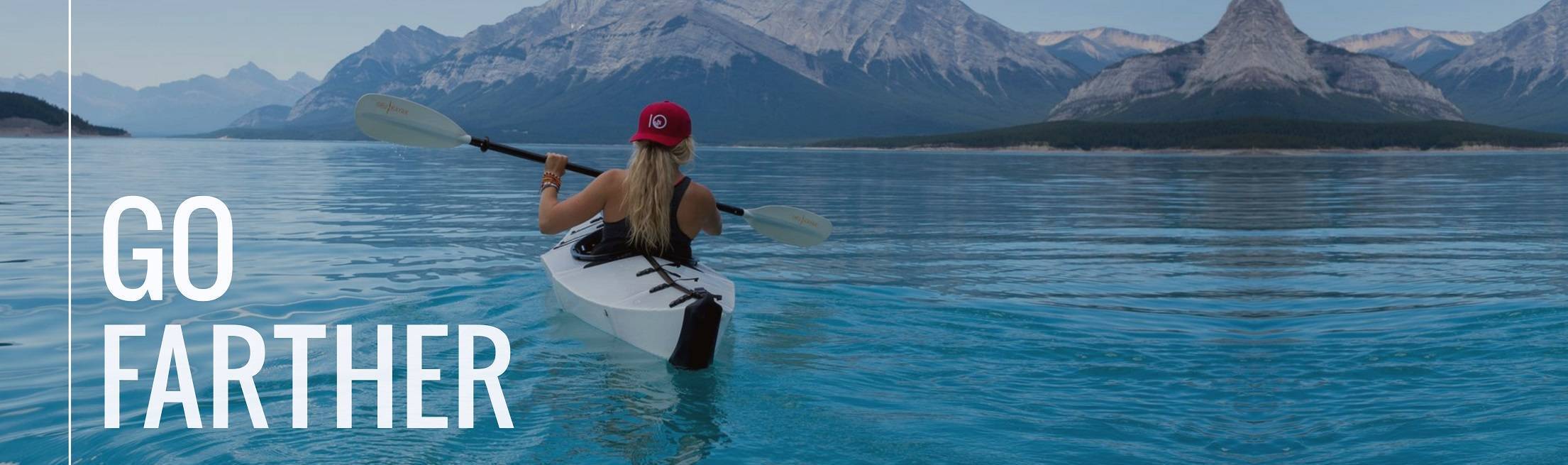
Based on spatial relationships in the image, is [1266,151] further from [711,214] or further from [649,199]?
[649,199]

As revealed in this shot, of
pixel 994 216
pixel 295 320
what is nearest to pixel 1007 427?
pixel 295 320

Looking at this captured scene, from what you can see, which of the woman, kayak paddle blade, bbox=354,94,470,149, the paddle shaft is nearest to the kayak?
the woman

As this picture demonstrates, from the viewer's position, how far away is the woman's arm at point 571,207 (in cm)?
1051

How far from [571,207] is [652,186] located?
837 mm

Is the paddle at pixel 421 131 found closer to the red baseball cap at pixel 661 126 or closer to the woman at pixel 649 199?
the woman at pixel 649 199

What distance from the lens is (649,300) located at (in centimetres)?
1020

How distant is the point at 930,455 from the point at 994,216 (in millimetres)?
23415

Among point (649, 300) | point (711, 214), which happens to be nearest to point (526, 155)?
point (711, 214)

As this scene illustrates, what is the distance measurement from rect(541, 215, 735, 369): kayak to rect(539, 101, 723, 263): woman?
207mm

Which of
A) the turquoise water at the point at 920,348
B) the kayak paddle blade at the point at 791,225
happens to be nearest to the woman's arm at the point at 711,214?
the turquoise water at the point at 920,348

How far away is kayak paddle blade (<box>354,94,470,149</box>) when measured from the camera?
14.3 meters

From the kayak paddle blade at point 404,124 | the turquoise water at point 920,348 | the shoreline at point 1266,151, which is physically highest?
the shoreline at point 1266,151

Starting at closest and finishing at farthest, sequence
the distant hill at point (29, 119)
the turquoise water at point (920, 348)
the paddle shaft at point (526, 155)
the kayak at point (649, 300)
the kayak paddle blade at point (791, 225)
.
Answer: the turquoise water at point (920, 348), the kayak at point (649, 300), the paddle shaft at point (526, 155), the kayak paddle blade at point (791, 225), the distant hill at point (29, 119)

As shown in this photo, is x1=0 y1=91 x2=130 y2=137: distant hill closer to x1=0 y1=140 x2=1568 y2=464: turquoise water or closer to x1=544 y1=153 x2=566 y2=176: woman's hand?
x1=0 y1=140 x2=1568 y2=464: turquoise water
